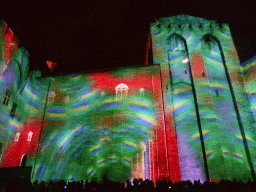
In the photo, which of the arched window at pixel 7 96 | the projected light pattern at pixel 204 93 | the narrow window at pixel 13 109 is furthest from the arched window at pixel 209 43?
the narrow window at pixel 13 109

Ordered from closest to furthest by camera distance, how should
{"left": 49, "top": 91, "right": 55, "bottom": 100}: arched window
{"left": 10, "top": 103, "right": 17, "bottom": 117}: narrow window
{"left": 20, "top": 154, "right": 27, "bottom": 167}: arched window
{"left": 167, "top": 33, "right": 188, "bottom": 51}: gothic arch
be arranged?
{"left": 20, "top": 154, "right": 27, "bottom": 167}: arched window → {"left": 10, "top": 103, "right": 17, "bottom": 117}: narrow window → {"left": 49, "top": 91, "right": 55, "bottom": 100}: arched window → {"left": 167, "top": 33, "right": 188, "bottom": 51}: gothic arch

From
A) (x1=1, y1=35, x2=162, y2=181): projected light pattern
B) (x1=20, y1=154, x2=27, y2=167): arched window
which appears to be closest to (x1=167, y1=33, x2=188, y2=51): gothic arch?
(x1=1, y1=35, x2=162, y2=181): projected light pattern

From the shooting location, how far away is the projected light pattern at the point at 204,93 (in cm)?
1455

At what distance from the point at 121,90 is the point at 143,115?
3357 millimetres

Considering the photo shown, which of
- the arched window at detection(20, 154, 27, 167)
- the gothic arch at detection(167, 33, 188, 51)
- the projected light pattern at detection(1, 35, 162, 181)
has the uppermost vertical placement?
the gothic arch at detection(167, 33, 188, 51)

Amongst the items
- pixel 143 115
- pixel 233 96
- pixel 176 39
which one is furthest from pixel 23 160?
pixel 233 96

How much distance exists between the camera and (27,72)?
19719 mm

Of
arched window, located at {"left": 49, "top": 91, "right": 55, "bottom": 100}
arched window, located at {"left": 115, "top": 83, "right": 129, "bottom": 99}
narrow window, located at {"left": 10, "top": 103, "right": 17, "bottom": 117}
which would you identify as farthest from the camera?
arched window, located at {"left": 49, "top": 91, "right": 55, "bottom": 100}

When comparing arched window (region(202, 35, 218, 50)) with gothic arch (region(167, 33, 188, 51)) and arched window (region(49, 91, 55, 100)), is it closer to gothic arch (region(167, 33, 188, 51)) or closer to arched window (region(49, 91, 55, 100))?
gothic arch (region(167, 33, 188, 51))

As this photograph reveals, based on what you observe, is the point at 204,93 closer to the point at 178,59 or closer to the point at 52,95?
the point at 178,59

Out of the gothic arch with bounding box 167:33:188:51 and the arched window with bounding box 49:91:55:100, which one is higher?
the gothic arch with bounding box 167:33:188:51

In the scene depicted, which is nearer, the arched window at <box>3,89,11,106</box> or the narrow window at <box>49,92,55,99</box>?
the arched window at <box>3,89,11,106</box>

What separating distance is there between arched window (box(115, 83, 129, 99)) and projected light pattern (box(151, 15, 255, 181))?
3800 millimetres

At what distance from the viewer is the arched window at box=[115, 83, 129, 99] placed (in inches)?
692
